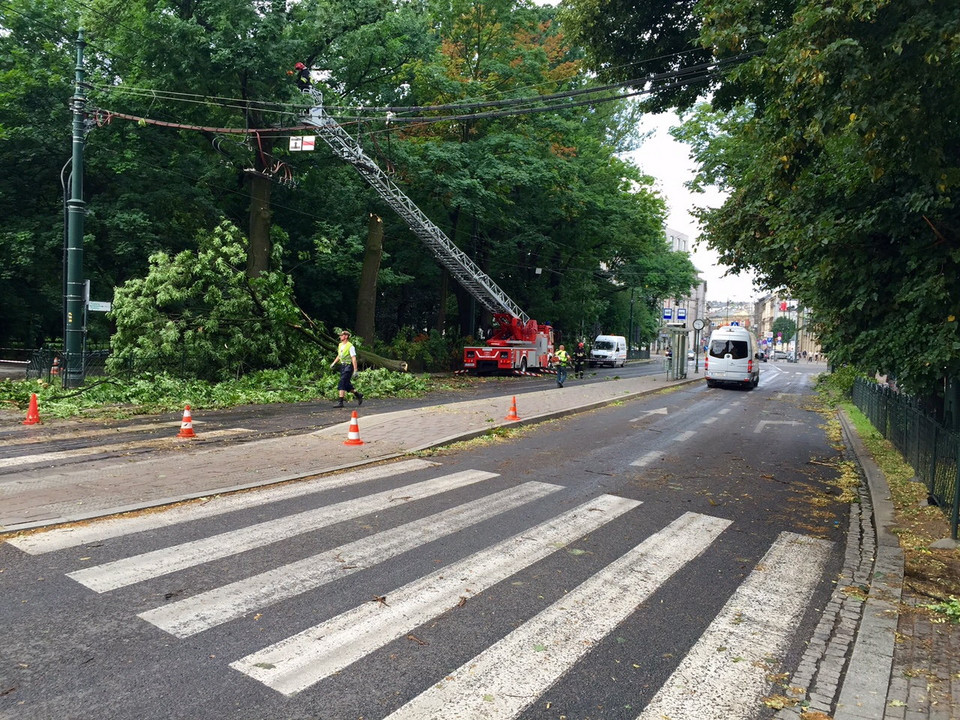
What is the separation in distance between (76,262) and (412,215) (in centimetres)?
1318

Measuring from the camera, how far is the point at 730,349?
29.5 metres

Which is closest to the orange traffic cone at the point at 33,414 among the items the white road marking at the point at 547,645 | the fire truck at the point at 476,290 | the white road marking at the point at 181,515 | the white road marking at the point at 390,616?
the white road marking at the point at 181,515

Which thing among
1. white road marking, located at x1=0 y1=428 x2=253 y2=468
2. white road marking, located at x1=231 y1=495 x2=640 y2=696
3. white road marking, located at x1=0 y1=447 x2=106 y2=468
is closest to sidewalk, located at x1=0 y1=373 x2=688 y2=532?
white road marking, located at x1=0 y1=428 x2=253 y2=468

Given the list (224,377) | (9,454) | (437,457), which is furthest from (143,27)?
(437,457)

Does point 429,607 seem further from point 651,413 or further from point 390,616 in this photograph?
point 651,413

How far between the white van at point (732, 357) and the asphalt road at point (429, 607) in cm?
2202

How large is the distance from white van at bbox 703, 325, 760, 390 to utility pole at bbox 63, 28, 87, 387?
24.4 meters

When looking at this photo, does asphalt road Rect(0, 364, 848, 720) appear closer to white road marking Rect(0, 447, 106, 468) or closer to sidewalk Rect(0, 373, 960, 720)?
sidewalk Rect(0, 373, 960, 720)

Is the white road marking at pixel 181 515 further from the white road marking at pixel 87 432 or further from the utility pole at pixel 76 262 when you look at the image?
the utility pole at pixel 76 262

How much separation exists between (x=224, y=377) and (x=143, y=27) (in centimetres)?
1194

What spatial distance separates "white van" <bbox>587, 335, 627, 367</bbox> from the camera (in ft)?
156

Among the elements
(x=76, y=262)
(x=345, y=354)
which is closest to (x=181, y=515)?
(x=345, y=354)

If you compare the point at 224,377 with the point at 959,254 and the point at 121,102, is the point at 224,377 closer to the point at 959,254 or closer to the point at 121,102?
the point at 121,102

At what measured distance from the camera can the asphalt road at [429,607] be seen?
336 cm
